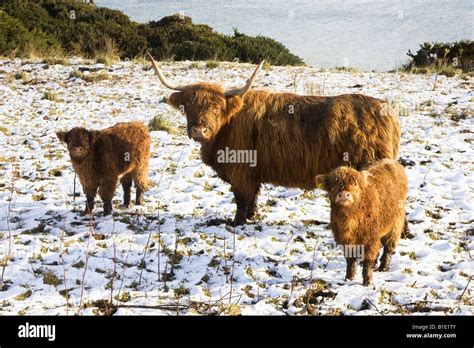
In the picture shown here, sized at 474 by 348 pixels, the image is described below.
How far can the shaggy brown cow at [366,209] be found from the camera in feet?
12.0

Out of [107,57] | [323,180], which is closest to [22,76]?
[107,57]

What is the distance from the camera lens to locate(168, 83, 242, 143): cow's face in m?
4.75

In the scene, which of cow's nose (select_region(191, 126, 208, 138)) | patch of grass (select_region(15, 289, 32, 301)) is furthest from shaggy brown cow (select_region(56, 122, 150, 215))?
patch of grass (select_region(15, 289, 32, 301))

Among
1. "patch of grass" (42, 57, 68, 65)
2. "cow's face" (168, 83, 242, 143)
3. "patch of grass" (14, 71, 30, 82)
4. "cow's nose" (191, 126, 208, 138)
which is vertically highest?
"patch of grass" (42, 57, 68, 65)

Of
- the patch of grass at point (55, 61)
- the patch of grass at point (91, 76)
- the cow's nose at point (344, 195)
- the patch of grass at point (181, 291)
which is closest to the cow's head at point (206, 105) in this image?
the patch of grass at point (181, 291)

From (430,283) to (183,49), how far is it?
16274 mm

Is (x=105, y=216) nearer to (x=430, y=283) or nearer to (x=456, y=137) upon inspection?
(x=430, y=283)

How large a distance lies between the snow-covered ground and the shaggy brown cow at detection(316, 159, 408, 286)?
0.92 ft

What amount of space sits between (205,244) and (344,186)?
169cm

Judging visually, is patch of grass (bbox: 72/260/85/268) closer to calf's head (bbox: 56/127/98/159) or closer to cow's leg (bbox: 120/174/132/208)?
calf's head (bbox: 56/127/98/159)

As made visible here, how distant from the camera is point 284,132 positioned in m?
4.96

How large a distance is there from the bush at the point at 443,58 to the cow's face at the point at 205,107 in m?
10.6

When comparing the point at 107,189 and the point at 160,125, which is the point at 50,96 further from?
the point at 107,189
